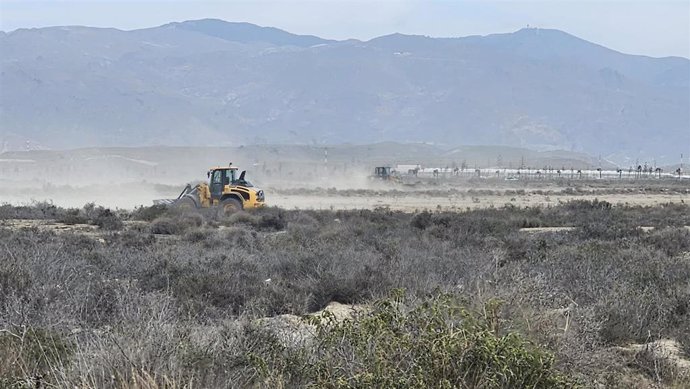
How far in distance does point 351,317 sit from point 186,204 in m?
24.7

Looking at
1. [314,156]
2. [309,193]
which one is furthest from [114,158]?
[309,193]

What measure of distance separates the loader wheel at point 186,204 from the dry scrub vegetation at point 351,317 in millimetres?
12154

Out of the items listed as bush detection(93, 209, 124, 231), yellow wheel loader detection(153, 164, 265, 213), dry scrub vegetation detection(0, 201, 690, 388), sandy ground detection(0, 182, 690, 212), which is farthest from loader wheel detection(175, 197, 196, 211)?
sandy ground detection(0, 182, 690, 212)

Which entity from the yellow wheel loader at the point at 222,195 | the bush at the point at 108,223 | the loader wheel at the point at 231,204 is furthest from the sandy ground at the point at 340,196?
the bush at the point at 108,223

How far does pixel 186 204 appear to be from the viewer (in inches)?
1244

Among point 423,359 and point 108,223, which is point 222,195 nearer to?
point 108,223

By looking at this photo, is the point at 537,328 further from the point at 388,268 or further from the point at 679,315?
the point at 388,268

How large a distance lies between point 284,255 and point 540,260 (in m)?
4.70

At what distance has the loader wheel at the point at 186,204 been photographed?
3062 cm

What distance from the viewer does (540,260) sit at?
1416 cm

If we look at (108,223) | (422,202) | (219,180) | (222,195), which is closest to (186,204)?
(222,195)

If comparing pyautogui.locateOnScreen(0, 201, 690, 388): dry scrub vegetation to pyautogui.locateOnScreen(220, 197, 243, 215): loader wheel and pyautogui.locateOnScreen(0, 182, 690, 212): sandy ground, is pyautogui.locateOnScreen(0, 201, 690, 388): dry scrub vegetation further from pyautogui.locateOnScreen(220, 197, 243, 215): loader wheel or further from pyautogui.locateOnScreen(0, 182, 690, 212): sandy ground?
pyautogui.locateOnScreen(0, 182, 690, 212): sandy ground

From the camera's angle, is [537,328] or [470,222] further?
[470,222]

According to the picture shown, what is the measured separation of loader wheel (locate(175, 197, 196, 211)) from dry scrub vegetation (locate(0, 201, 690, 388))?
12154mm
